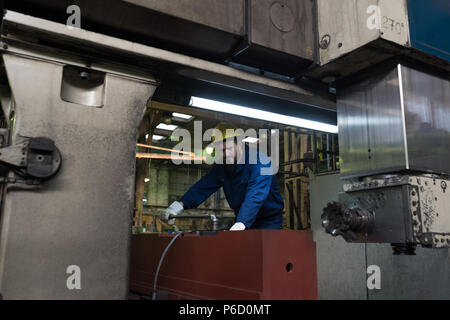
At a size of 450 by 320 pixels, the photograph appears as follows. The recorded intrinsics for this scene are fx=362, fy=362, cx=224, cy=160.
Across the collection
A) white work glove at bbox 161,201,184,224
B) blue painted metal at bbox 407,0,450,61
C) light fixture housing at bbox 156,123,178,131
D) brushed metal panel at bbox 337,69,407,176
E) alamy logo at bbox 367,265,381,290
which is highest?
light fixture housing at bbox 156,123,178,131

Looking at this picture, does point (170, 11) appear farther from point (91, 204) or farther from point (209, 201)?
point (209, 201)

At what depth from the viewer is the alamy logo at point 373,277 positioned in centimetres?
377

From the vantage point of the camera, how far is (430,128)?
1983 millimetres

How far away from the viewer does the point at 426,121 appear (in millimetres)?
1967

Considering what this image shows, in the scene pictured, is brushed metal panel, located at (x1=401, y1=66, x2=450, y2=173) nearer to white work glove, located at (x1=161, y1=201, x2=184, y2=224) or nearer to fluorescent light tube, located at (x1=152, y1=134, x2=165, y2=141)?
white work glove, located at (x1=161, y1=201, x2=184, y2=224)

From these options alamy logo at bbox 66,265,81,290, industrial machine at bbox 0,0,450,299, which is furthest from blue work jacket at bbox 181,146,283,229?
alamy logo at bbox 66,265,81,290

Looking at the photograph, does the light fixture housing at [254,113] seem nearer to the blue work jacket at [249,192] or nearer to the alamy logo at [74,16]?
the blue work jacket at [249,192]

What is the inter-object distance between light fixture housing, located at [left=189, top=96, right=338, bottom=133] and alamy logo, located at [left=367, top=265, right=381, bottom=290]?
196cm

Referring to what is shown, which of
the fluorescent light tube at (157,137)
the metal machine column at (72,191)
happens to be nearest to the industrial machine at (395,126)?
the metal machine column at (72,191)

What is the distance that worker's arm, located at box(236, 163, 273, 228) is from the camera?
99.3 inches

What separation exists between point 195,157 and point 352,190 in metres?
7.30

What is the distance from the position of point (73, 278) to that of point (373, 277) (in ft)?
11.4

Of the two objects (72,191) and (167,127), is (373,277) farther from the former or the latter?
(167,127)

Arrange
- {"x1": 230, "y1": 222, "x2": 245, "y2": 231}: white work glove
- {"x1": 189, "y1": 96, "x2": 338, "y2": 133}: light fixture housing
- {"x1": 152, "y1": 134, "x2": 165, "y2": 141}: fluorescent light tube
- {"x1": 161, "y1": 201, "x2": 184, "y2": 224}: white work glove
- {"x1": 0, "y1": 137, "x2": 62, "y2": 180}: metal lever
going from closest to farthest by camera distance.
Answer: {"x1": 0, "y1": 137, "x2": 62, "y2": 180}: metal lever, {"x1": 189, "y1": 96, "x2": 338, "y2": 133}: light fixture housing, {"x1": 230, "y1": 222, "x2": 245, "y2": 231}: white work glove, {"x1": 161, "y1": 201, "x2": 184, "y2": 224}: white work glove, {"x1": 152, "y1": 134, "x2": 165, "y2": 141}: fluorescent light tube
